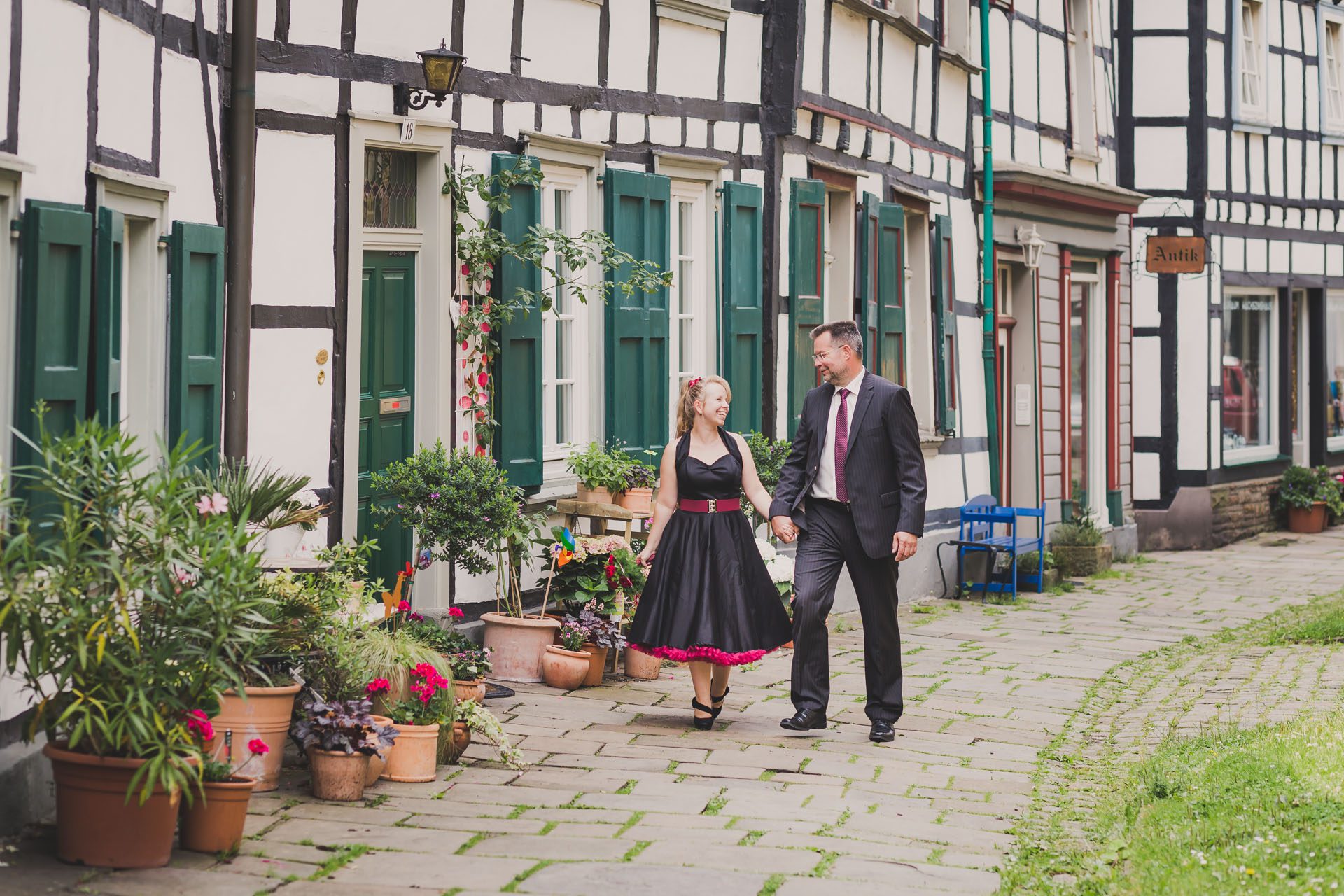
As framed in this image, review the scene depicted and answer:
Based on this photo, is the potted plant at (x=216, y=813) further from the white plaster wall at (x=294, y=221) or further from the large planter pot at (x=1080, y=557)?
the large planter pot at (x=1080, y=557)

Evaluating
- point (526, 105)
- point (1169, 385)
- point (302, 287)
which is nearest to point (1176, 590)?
point (1169, 385)

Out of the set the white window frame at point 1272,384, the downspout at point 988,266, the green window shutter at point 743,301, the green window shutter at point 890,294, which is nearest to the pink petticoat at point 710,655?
the green window shutter at point 743,301

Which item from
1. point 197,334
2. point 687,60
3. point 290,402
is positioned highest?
point 687,60

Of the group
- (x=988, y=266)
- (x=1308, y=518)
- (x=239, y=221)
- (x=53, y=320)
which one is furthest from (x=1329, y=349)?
(x=53, y=320)

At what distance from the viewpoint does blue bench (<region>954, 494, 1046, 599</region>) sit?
15.2 m

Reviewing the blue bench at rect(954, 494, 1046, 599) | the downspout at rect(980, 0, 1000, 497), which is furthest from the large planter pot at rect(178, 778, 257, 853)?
the downspout at rect(980, 0, 1000, 497)

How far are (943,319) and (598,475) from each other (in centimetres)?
606

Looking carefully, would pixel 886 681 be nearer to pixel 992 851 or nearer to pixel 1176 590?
pixel 992 851

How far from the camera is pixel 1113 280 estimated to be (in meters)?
18.9

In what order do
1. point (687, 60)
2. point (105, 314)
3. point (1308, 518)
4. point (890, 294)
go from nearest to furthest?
point (105, 314) → point (687, 60) → point (890, 294) → point (1308, 518)

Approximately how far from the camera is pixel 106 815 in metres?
5.46

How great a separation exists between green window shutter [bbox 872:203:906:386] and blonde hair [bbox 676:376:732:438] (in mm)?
5678

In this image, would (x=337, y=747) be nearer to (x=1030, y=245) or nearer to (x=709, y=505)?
(x=709, y=505)

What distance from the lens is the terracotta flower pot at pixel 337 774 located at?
6559 millimetres
